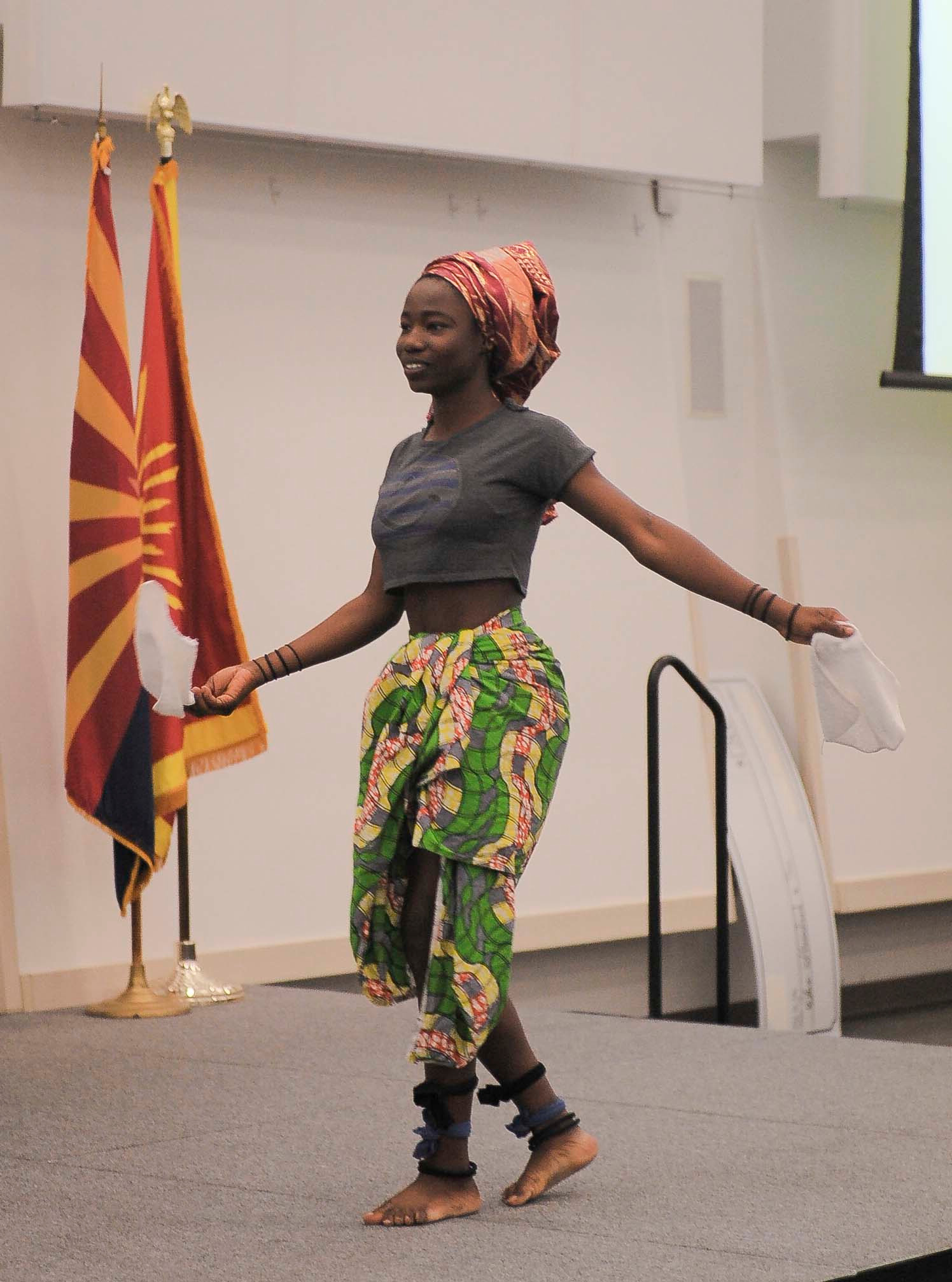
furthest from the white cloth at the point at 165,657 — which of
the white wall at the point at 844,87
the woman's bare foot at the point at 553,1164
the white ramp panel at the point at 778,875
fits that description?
the white wall at the point at 844,87

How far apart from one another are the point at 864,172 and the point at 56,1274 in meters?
4.87

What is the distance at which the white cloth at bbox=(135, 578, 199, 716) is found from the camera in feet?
7.92

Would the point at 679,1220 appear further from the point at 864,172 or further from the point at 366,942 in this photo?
the point at 864,172

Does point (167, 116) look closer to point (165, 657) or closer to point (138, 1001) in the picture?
point (138, 1001)

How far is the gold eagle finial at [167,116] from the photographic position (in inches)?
172

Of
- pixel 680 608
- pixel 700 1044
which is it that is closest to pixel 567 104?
pixel 680 608

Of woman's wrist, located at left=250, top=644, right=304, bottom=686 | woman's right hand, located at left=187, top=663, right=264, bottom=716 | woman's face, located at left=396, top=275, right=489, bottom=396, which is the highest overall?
woman's face, located at left=396, top=275, right=489, bottom=396

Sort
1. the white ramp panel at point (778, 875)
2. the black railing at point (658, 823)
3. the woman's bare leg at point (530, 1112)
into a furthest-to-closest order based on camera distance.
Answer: the white ramp panel at point (778, 875) < the black railing at point (658, 823) < the woman's bare leg at point (530, 1112)

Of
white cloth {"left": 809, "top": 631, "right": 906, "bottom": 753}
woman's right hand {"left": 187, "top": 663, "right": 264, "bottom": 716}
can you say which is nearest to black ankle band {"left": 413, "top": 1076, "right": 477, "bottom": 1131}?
woman's right hand {"left": 187, "top": 663, "right": 264, "bottom": 716}

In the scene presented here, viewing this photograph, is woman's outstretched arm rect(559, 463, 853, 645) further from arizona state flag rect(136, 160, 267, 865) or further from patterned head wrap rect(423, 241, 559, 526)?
arizona state flag rect(136, 160, 267, 865)

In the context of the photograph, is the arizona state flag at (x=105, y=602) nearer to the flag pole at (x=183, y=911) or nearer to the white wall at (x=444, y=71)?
A: the flag pole at (x=183, y=911)

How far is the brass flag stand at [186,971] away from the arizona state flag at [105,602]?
0.16m

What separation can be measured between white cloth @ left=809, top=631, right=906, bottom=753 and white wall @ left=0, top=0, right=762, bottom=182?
9.47ft

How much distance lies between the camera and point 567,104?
5.51 metres
